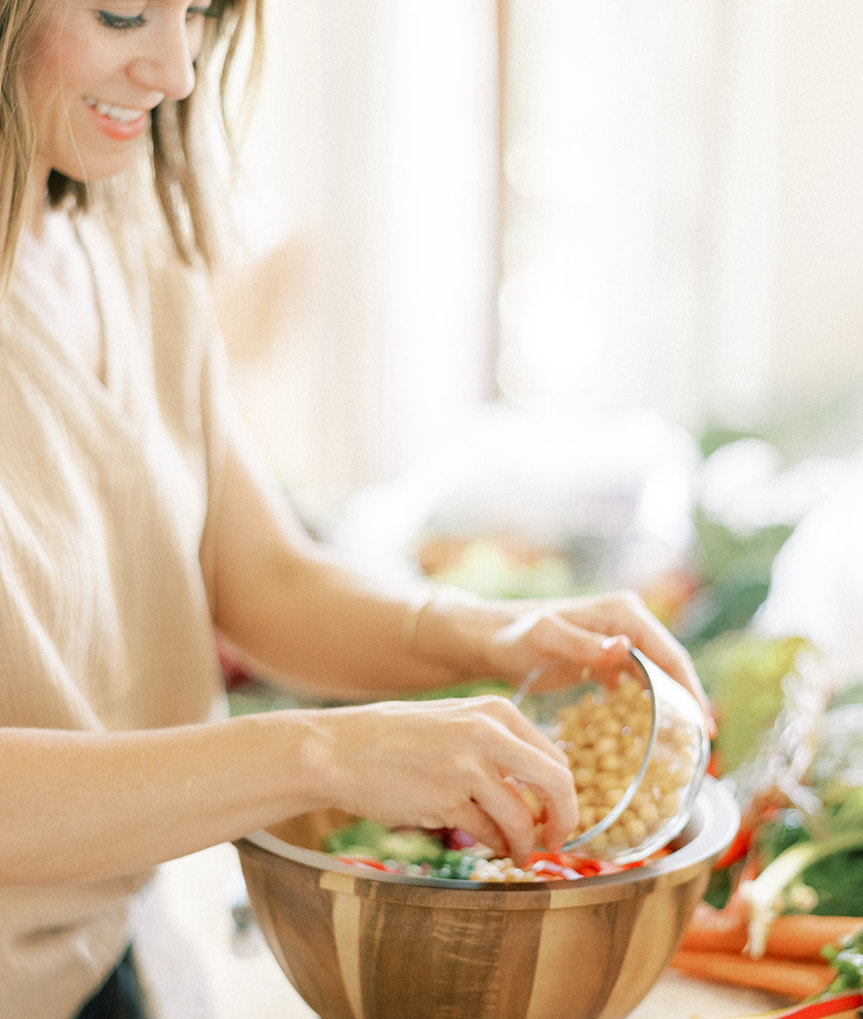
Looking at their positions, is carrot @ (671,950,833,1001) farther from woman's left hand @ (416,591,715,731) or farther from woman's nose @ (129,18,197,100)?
woman's nose @ (129,18,197,100)

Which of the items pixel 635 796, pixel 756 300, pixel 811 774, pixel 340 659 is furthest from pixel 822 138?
pixel 635 796

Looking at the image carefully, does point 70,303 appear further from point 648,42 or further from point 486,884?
point 648,42

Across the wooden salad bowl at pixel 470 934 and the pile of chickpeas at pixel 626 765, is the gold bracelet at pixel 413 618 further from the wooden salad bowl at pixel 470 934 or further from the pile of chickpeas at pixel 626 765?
the wooden salad bowl at pixel 470 934

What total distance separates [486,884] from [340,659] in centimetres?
45

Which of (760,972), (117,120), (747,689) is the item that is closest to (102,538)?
(117,120)

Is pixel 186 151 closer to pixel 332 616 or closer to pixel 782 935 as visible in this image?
pixel 332 616

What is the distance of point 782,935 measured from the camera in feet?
Result: 3.08

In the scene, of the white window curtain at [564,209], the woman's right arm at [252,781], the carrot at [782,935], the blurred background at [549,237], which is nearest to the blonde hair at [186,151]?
the woman's right arm at [252,781]

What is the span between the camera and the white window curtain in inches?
114

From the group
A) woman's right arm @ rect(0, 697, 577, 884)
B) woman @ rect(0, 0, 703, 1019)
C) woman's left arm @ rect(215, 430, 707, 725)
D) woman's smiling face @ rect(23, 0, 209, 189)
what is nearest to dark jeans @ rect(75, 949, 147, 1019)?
woman @ rect(0, 0, 703, 1019)

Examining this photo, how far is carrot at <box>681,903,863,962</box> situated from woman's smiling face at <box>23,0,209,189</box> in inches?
30.3

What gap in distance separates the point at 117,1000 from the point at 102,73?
687mm

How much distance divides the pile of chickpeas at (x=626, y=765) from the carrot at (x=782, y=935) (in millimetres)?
199

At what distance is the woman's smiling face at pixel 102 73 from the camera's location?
77cm
